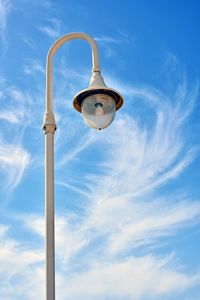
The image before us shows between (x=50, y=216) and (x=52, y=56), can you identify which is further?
(x=52, y=56)

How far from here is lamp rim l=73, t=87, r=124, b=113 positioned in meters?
7.55

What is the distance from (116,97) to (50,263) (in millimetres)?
2643

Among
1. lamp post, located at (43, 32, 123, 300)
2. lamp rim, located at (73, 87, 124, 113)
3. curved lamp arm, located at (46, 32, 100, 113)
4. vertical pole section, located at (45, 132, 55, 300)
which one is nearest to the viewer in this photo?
vertical pole section, located at (45, 132, 55, 300)

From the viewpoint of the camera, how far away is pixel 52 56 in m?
7.60

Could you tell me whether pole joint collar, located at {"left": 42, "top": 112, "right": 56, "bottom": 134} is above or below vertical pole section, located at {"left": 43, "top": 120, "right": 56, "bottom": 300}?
above

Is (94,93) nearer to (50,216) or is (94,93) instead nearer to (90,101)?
(90,101)

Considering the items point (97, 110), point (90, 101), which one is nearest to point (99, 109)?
point (97, 110)

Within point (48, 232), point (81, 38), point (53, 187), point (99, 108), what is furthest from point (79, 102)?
point (48, 232)

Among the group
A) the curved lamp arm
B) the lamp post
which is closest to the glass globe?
the lamp post

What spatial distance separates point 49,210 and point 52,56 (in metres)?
2.28

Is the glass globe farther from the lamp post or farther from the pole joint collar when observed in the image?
the pole joint collar

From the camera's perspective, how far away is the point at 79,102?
305 inches

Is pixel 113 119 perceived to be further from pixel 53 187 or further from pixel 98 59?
pixel 53 187

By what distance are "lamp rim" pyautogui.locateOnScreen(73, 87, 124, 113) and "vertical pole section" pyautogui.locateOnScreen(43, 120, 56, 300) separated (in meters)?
0.67
